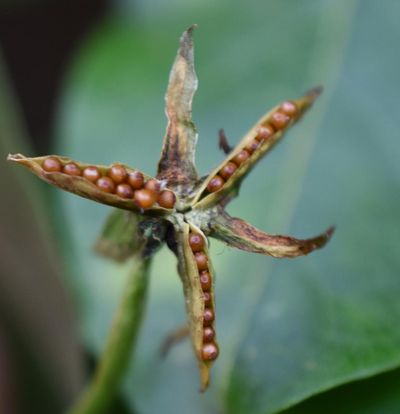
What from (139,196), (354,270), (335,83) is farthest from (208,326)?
(335,83)

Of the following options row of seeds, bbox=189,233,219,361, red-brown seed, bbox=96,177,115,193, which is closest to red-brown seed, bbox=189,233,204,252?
Answer: row of seeds, bbox=189,233,219,361

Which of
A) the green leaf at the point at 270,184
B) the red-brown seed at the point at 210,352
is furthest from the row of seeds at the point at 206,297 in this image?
the green leaf at the point at 270,184

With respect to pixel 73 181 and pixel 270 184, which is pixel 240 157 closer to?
pixel 73 181

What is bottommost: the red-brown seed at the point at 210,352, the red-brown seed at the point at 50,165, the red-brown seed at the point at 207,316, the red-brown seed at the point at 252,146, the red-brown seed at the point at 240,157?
the red-brown seed at the point at 210,352

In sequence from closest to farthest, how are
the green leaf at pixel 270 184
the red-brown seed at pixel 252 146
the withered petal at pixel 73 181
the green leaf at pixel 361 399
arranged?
the withered petal at pixel 73 181
the red-brown seed at pixel 252 146
the green leaf at pixel 361 399
the green leaf at pixel 270 184

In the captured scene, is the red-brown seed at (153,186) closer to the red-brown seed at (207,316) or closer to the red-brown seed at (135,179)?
the red-brown seed at (135,179)

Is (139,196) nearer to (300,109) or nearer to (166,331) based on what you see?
(300,109)

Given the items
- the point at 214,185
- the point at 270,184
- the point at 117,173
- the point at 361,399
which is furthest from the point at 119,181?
the point at 270,184
